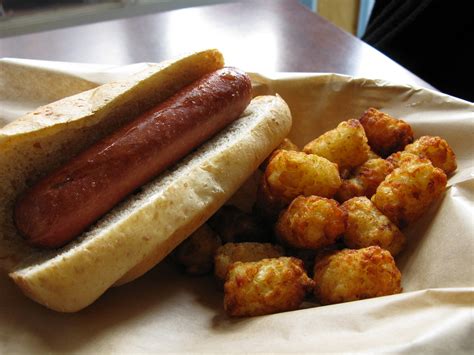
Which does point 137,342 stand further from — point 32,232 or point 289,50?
point 289,50

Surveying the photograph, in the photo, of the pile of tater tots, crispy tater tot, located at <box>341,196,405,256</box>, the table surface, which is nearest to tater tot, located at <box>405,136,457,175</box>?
the pile of tater tots

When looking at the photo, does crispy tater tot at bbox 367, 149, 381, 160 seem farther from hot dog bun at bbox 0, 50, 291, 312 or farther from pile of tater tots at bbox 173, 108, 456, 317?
hot dog bun at bbox 0, 50, 291, 312

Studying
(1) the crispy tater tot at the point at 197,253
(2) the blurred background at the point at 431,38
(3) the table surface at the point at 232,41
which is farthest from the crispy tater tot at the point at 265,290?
(2) the blurred background at the point at 431,38

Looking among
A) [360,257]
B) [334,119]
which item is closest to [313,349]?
[360,257]

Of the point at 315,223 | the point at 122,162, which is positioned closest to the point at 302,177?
the point at 315,223

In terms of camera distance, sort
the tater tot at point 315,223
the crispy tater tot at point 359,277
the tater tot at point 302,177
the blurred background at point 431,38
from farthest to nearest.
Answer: the blurred background at point 431,38 < the tater tot at point 302,177 < the tater tot at point 315,223 < the crispy tater tot at point 359,277

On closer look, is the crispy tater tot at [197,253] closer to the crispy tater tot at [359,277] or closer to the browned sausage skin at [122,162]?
the browned sausage skin at [122,162]
